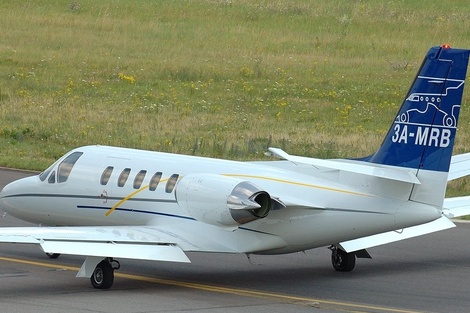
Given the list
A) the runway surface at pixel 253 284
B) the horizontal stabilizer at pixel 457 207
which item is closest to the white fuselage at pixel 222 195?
the runway surface at pixel 253 284

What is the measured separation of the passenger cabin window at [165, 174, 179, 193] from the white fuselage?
0.08 ft

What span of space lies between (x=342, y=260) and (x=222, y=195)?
3.48 meters

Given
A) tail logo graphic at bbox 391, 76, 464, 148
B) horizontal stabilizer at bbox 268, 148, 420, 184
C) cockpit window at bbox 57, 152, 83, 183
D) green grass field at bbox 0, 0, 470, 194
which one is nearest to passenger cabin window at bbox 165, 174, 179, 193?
cockpit window at bbox 57, 152, 83, 183

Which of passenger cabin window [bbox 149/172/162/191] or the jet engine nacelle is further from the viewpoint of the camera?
passenger cabin window [bbox 149/172/162/191]

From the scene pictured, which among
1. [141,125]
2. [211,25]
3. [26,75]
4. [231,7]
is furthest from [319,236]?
[231,7]

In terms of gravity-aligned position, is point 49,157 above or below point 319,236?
below

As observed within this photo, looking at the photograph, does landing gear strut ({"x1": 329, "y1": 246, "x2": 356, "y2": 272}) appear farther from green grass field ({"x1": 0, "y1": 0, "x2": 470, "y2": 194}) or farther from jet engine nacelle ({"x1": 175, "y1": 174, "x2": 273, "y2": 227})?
green grass field ({"x1": 0, "y1": 0, "x2": 470, "y2": 194})

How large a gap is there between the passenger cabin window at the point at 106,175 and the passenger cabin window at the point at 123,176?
0.30 metres

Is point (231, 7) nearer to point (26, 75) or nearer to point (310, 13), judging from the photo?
point (310, 13)

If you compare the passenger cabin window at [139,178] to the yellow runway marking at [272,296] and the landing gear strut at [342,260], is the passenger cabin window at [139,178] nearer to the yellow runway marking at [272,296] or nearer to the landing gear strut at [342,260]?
the yellow runway marking at [272,296]

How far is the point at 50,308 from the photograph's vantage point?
18.0 metres

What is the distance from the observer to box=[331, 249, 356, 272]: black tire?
2195cm

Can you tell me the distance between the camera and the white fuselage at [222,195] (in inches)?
765

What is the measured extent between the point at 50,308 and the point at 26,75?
36.3 metres
